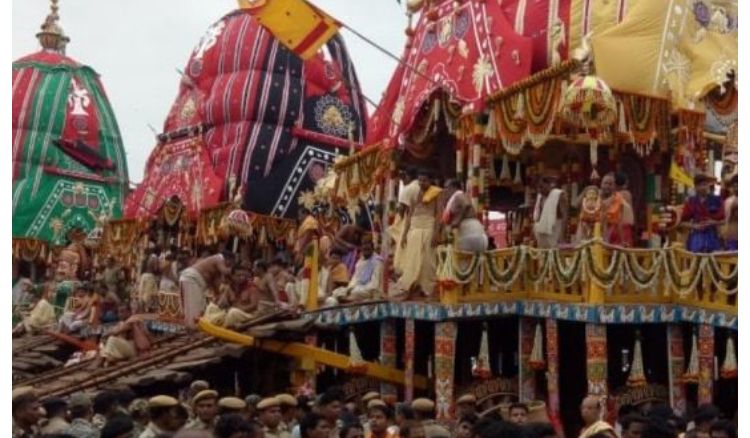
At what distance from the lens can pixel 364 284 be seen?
15688mm

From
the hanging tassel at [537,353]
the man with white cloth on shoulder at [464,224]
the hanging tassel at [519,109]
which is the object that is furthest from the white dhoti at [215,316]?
the hanging tassel at [519,109]

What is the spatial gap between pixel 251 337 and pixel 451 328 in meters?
2.14

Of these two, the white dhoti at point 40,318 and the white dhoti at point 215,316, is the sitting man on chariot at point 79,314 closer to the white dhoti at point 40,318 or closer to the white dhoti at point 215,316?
the white dhoti at point 40,318

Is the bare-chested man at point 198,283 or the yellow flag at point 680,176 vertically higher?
the yellow flag at point 680,176

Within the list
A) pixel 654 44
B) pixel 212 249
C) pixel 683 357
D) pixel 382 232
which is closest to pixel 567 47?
pixel 654 44

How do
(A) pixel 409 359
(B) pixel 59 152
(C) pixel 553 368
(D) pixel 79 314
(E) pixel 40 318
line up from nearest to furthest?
(C) pixel 553 368 → (A) pixel 409 359 → (D) pixel 79 314 → (E) pixel 40 318 → (B) pixel 59 152

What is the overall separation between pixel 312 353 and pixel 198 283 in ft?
7.54

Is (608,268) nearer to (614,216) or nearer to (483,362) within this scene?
(614,216)

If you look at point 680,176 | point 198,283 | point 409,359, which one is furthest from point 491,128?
point 198,283

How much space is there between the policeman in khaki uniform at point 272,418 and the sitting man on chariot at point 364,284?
6474 mm

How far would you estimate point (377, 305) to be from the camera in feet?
48.9

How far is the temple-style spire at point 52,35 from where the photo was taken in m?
35.4

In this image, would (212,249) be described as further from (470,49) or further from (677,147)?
(677,147)

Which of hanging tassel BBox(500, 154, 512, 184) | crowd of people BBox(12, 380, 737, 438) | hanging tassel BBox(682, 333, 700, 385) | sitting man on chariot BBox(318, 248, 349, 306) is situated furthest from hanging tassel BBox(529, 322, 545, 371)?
hanging tassel BBox(500, 154, 512, 184)
